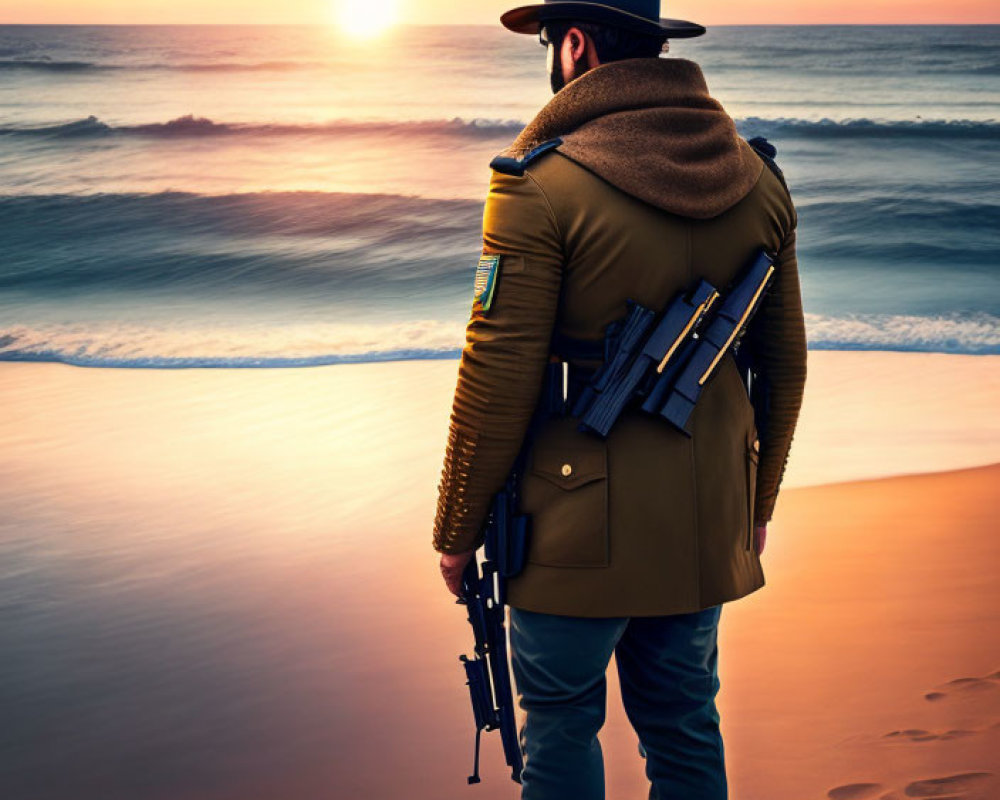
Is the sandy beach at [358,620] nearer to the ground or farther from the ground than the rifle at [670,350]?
nearer to the ground

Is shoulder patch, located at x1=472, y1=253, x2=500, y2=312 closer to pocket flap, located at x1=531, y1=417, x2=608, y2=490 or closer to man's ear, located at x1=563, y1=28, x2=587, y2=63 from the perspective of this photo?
pocket flap, located at x1=531, y1=417, x2=608, y2=490

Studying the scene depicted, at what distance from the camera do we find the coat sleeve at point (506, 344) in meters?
1.70

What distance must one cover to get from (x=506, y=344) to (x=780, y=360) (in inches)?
23.9

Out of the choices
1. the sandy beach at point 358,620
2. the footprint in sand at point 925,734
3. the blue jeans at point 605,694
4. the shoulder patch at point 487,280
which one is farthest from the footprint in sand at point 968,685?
the shoulder patch at point 487,280

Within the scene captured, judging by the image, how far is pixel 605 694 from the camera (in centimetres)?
194

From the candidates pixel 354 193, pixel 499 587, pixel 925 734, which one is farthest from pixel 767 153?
pixel 354 193

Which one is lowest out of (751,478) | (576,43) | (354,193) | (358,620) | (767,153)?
(354,193)

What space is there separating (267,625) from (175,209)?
18.1 metres

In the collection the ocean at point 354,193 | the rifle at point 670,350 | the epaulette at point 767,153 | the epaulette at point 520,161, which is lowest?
the ocean at point 354,193

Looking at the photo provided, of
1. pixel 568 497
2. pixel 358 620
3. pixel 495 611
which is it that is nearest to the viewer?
pixel 568 497

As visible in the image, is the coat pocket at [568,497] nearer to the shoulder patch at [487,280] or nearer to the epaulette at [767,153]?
the shoulder patch at [487,280]

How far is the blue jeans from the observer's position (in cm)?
183

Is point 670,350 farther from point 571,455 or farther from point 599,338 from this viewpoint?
point 571,455

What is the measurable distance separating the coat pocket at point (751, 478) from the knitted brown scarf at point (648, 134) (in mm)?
426
